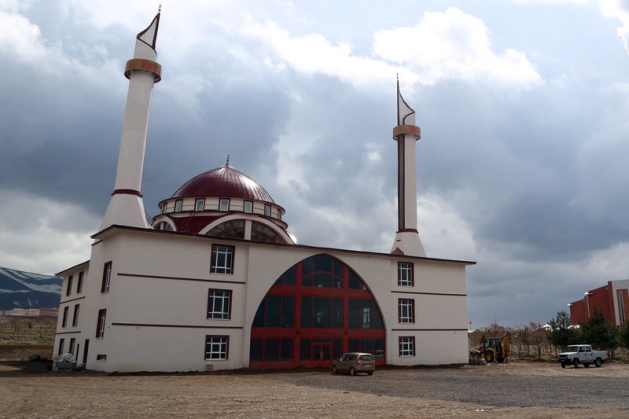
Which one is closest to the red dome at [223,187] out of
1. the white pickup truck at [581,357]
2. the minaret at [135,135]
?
the minaret at [135,135]

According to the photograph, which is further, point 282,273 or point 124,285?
point 282,273

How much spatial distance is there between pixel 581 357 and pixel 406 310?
44.0 ft

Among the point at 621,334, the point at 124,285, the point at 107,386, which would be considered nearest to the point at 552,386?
the point at 107,386

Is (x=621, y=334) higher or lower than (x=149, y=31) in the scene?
lower

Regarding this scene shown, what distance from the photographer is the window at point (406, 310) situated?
132ft

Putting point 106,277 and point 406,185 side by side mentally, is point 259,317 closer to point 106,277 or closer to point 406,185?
point 106,277

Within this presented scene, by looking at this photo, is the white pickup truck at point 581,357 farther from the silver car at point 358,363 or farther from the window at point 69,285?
A: the window at point 69,285

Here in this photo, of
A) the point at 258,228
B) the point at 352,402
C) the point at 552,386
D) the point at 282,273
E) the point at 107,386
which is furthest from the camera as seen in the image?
the point at 258,228

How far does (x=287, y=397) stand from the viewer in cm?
1791

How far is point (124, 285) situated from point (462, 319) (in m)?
26.6

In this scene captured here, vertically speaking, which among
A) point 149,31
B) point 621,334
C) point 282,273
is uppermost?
point 149,31

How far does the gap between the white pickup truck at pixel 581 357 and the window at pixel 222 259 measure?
25843mm

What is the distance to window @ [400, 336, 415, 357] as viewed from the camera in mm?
39656

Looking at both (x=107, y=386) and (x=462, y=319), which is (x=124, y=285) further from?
(x=462, y=319)
